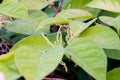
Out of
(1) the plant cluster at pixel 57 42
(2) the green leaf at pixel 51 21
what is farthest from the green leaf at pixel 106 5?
(2) the green leaf at pixel 51 21

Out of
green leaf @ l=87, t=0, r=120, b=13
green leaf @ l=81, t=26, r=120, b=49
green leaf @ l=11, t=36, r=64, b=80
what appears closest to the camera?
green leaf @ l=11, t=36, r=64, b=80

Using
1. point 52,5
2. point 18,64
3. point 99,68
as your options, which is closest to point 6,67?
point 18,64

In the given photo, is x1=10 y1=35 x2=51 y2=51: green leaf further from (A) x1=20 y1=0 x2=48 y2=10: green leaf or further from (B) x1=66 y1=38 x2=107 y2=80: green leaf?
(A) x1=20 y1=0 x2=48 y2=10: green leaf

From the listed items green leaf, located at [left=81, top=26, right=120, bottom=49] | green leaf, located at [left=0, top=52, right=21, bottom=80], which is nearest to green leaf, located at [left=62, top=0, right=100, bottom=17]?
green leaf, located at [left=81, top=26, right=120, bottom=49]

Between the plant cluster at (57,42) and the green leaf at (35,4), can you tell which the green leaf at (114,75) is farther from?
the green leaf at (35,4)

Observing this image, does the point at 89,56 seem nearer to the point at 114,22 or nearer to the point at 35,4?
the point at 114,22

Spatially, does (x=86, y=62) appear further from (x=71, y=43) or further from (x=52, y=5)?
(x=52, y=5)
